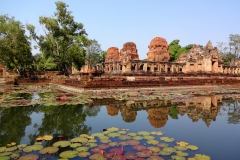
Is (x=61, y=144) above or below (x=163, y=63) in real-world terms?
below

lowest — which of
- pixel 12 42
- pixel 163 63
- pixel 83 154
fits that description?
pixel 83 154

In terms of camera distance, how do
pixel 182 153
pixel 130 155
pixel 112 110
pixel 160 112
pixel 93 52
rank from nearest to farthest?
pixel 130 155 → pixel 182 153 → pixel 160 112 → pixel 112 110 → pixel 93 52

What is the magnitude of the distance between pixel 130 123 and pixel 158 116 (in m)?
→ 1.52

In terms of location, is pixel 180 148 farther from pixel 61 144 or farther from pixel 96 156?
pixel 61 144

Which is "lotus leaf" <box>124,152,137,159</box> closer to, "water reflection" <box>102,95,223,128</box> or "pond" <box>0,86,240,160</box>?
"pond" <box>0,86,240,160</box>

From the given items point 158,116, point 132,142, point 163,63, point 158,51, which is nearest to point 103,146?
point 132,142

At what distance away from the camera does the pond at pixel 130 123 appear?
5.04m

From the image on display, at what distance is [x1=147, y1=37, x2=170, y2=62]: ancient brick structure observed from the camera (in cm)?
3962

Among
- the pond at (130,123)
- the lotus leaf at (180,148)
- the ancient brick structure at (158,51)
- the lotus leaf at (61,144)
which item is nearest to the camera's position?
the lotus leaf at (180,148)

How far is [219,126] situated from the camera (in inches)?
264

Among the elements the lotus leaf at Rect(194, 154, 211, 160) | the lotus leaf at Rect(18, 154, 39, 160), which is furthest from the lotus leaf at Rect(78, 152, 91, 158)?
the lotus leaf at Rect(194, 154, 211, 160)

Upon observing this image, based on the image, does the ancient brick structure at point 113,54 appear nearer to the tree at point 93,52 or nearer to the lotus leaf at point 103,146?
the tree at point 93,52

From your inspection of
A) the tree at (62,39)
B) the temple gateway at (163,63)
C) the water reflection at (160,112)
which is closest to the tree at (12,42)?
the tree at (62,39)

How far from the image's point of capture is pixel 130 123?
6.82 meters
